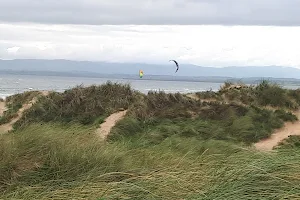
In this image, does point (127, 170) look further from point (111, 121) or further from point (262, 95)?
point (262, 95)

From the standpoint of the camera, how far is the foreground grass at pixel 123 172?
4.32 meters

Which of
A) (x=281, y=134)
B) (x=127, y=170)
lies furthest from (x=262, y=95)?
(x=127, y=170)

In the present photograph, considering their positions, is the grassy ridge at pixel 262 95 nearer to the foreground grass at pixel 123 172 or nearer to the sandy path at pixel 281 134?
the sandy path at pixel 281 134

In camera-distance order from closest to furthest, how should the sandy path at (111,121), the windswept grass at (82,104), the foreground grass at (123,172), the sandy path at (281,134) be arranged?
the foreground grass at (123,172) → the sandy path at (281,134) → the sandy path at (111,121) → the windswept grass at (82,104)

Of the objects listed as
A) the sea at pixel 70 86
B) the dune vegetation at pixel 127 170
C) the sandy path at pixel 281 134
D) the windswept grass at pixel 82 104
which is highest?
the dune vegetation at pixel 127 170

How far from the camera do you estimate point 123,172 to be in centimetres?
541

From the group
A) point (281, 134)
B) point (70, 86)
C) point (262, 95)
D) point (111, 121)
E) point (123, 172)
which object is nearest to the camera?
point (123, 172)

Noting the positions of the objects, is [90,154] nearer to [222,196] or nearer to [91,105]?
[222,196]

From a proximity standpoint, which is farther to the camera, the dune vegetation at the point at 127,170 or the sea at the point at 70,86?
the sea at the point at 70,86

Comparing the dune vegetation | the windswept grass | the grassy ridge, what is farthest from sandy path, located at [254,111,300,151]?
the dune vegetation

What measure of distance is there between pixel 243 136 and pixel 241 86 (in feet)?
17.9

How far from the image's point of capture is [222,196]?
13.3ft

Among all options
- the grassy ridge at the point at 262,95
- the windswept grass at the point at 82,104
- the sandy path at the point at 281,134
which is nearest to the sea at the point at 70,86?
the windswept grass at the point at 82,104

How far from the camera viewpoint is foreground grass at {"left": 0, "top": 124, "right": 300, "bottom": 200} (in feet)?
14.2
